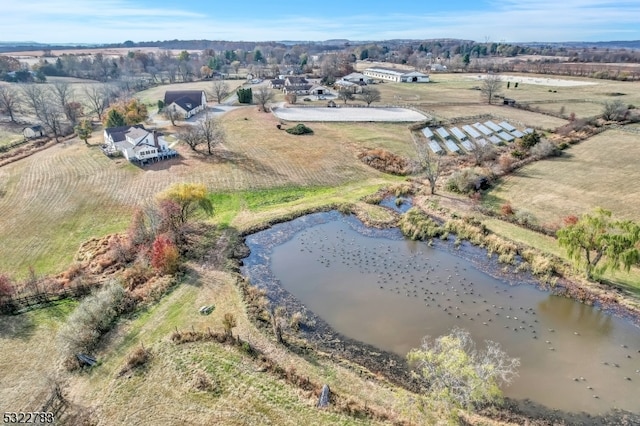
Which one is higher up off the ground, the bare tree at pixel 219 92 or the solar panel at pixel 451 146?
the bare tree at pixel 219 92

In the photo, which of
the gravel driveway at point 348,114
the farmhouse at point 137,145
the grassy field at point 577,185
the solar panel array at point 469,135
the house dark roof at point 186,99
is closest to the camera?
the grassy field at point 577,185

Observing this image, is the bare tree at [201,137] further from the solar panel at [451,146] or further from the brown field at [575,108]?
the brown field at [575,108]

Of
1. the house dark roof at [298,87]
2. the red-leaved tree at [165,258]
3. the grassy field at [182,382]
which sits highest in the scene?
the house dark roof at [298,87]

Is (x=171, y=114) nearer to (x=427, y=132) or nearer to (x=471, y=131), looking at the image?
(x=427, y=132)

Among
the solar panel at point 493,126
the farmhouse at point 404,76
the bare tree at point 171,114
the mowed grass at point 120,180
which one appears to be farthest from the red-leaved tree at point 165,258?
the farmhouse at point 404,76

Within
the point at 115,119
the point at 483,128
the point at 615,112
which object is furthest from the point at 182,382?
the point at 615,112

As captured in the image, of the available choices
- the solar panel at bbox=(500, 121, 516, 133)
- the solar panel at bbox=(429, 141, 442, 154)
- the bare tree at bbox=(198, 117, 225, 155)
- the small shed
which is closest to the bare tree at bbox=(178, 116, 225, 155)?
the bare tree at bbox=(198, 117, 225, 155)
